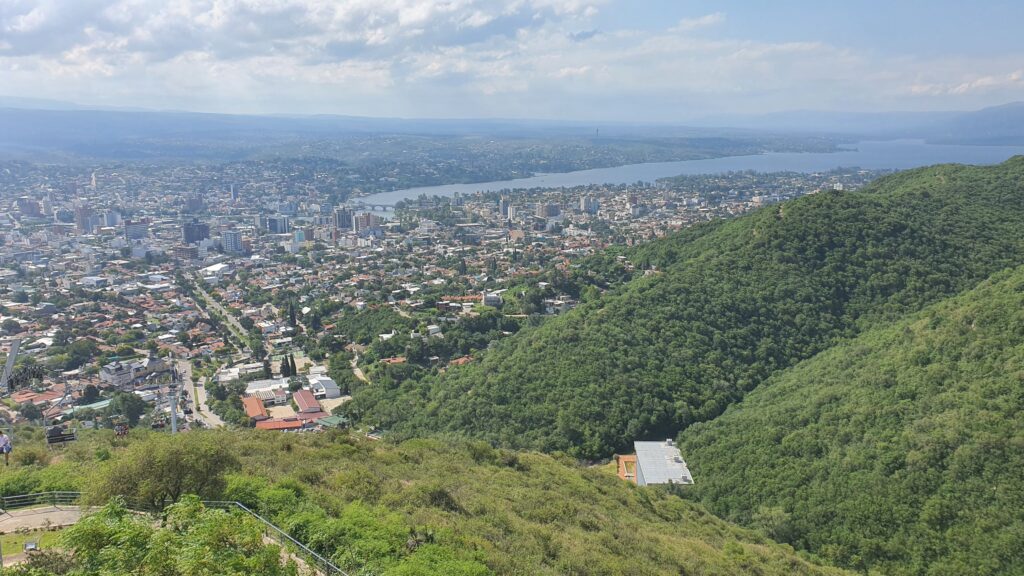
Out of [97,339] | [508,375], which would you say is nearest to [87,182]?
[97,339]

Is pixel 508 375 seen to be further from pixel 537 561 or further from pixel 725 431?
pixel 537 561

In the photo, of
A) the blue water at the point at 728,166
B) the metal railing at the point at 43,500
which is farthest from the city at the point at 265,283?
the blue water at the point at 728,166

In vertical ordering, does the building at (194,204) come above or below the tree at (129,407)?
above

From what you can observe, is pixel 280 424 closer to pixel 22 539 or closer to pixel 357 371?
pixel 357 371

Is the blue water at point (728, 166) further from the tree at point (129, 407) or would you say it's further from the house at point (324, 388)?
the tree at point (129, 407)

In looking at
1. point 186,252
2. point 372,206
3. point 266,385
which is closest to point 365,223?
point 186,252

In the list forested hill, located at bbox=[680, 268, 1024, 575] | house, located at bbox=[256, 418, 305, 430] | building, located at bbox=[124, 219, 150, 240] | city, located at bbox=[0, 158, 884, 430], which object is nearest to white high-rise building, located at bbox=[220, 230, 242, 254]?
city, located at bbox=[0, 158, 884, 430]
